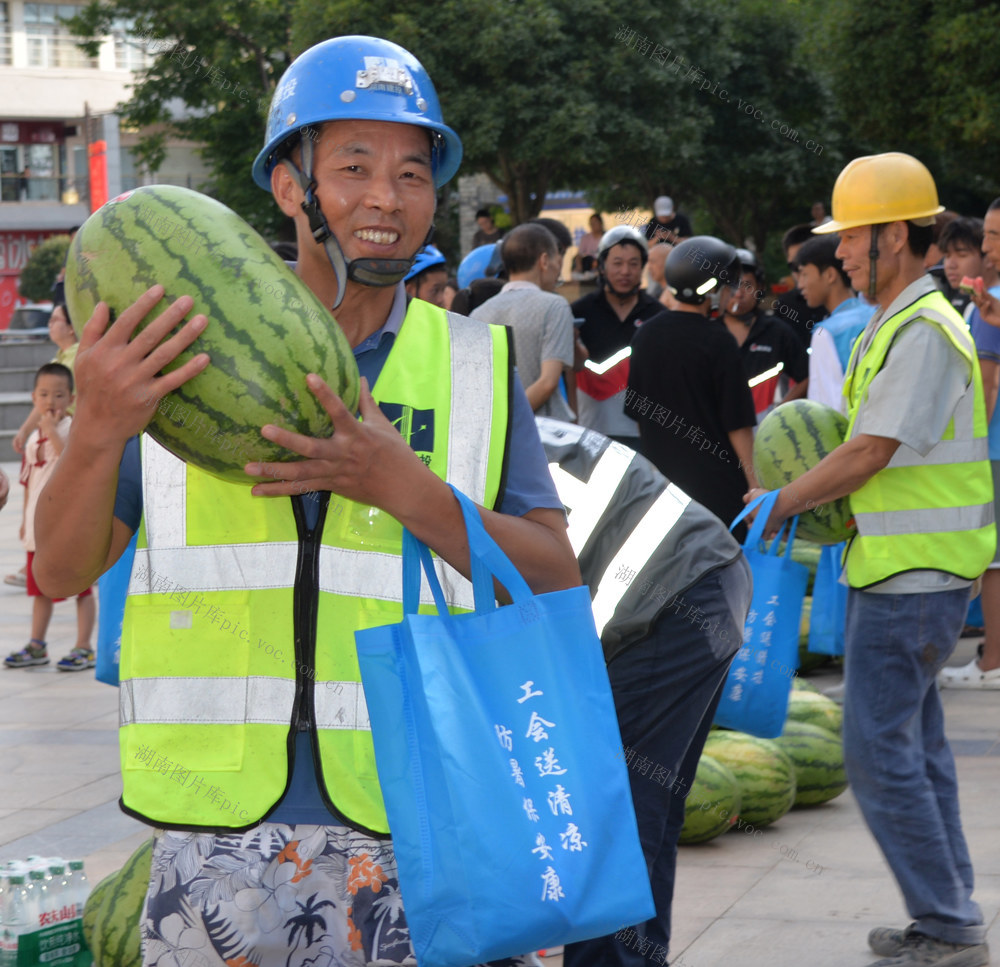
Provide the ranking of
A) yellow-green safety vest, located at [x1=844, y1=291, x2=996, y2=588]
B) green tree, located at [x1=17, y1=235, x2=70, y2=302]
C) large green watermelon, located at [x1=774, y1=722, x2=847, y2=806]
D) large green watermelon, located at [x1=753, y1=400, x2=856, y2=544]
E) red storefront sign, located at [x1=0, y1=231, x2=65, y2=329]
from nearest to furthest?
yellow-green safety vest, located at [x1=844, y1=291, x2=996, y2=588] → large green watermelon, located at [x1=753, y1=400, x2=856, y2=544] → large green watermelon, located at [x1=774, y1=722, x2=847, y2=806] → green tree, located at [x1=17, y1=235, x2=70, y2=302] → red storefront sign, located at [x1=0, y1=231, x2=65, y2=329]

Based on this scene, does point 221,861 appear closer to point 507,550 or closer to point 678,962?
point 507,550

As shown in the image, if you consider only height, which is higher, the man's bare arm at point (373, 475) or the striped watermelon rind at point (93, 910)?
the man's bare arm at point (373, 475)

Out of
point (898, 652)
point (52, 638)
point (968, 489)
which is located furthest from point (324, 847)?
point (52, 638)

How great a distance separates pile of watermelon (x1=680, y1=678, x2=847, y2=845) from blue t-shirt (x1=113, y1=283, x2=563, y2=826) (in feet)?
9.39

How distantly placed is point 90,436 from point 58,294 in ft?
50.5

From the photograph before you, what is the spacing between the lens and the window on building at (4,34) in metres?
54.6

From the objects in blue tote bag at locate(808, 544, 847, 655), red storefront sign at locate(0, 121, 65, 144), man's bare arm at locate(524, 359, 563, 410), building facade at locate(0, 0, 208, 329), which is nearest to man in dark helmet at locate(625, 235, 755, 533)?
man's bare arm at locate(524, 359, 563, 410)

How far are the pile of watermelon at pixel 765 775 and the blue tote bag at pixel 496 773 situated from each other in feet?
9.69

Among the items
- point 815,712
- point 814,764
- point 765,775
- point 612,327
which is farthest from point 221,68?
point 765,775

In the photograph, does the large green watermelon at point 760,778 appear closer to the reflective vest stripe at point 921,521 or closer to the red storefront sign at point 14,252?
the reflective vest stripe at point 921,521

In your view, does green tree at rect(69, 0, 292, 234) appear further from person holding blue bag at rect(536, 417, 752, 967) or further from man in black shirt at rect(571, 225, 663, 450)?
person holding blue bag at rect(536, 417, 752, 967)

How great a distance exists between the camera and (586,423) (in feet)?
28.3

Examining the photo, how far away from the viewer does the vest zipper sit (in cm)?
215

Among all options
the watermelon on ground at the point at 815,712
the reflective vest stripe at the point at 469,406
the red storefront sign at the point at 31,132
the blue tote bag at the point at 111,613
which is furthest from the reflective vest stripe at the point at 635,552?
the red storefront sign at the point at 31,132
